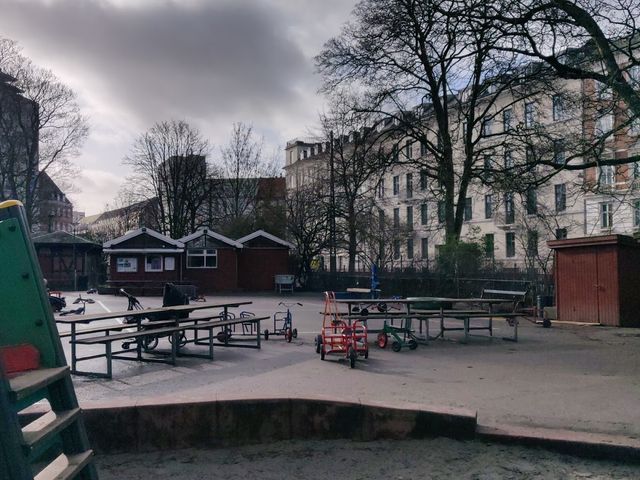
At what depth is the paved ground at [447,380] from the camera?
6.52 metres

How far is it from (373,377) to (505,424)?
2.98m

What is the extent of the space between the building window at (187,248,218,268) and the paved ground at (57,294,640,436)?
27.9 metres

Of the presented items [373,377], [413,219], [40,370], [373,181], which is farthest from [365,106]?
[413,219]

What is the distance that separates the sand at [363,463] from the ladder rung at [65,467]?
5.76ft

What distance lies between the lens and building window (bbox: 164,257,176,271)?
38.4 m

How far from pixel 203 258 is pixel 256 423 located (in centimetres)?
3516

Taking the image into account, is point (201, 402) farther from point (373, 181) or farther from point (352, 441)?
point (373, 181)

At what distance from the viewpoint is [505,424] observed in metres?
5.98

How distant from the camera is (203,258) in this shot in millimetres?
40031

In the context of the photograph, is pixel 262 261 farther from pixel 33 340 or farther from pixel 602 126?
pixel 33 340

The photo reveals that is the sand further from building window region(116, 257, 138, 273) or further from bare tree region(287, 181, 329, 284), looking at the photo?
building window region(116, 257, 138, 273)

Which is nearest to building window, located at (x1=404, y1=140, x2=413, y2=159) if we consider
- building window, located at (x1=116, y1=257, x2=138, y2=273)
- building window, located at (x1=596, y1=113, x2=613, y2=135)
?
building window, located at (x1=596, y1=113, x2=613, y2=135)

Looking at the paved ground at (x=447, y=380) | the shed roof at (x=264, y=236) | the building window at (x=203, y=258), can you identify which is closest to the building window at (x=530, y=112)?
the paved ground at (x=447, y=380)

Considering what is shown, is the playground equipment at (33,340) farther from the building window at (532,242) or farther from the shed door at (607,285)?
the building window at (532,242)
